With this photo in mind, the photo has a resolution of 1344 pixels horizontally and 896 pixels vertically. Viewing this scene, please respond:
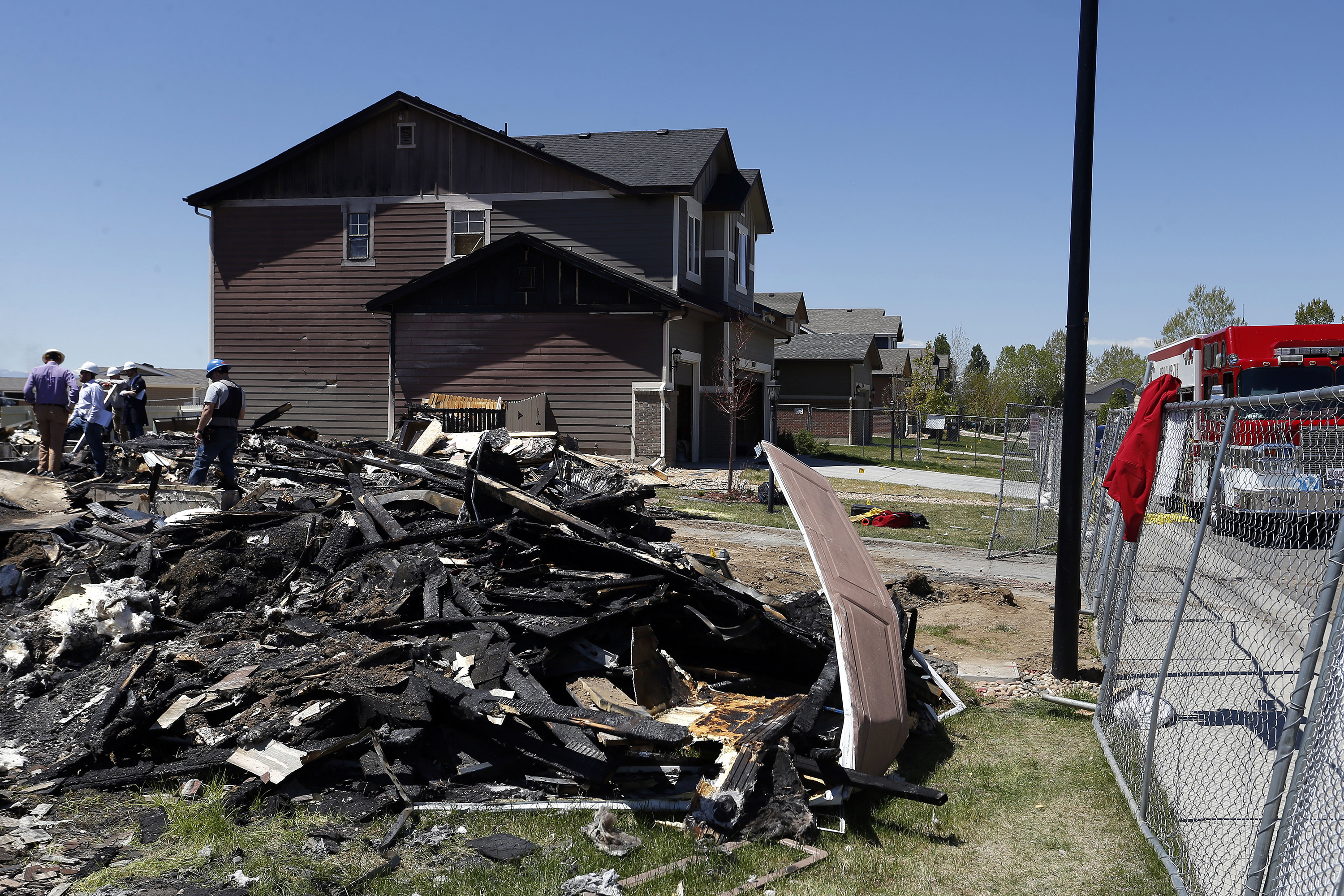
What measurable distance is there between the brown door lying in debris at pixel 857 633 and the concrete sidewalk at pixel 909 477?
1473 centimetres

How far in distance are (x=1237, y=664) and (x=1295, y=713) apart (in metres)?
4.49

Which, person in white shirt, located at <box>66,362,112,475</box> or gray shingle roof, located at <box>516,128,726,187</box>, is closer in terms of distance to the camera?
person in white shirt, located at <box>66,362,112,475</box>

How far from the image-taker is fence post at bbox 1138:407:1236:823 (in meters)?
4.24

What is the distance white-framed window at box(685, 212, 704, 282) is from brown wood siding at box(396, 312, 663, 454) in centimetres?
378

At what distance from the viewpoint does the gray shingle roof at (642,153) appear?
2473 cm

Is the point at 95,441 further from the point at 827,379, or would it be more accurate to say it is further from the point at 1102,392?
the point at 827,379

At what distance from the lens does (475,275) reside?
23.2 meters

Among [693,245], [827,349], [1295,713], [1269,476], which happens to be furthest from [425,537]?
[827,349]

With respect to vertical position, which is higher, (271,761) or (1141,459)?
(1141,459)

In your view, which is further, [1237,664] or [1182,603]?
[1237,664]

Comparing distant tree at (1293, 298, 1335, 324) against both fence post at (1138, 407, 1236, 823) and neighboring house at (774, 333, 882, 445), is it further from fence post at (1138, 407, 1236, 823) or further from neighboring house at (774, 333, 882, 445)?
fence post at (1138, 407, 1236, 823)

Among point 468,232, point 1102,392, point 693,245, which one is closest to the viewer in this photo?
point 1102,392

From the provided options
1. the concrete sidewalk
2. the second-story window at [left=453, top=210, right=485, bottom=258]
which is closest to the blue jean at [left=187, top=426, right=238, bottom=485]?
the concrete sidewalk

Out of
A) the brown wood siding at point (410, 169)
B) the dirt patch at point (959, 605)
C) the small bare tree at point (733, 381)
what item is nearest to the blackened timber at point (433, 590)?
the dirt patch at point (959, 605)
